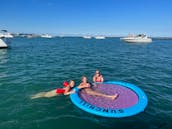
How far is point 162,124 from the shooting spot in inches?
279

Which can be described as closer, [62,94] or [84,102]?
[84,102]

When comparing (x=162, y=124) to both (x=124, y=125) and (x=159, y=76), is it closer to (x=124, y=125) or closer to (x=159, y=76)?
(x=124, y=125)

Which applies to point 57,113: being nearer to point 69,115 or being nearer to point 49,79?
point 69,115

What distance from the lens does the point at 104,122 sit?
279 inches

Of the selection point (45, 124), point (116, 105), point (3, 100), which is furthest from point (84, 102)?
point (3, 100)

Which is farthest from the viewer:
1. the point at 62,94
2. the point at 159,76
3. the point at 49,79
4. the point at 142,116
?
the point at 159,76

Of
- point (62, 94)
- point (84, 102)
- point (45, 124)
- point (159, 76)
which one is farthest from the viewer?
point (159, 76)

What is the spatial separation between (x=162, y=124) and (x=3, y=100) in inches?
299

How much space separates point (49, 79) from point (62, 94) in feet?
11.4

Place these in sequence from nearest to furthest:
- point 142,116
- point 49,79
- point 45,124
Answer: point 45,124
point 142,116
point 49,79

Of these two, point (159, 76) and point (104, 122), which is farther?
point (159, 76)

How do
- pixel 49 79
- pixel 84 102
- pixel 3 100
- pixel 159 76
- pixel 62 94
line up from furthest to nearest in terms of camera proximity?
pixel 159 76 < pixel 49 79 < pixel 62 94 < pixel 3 100 < pixel 84 102

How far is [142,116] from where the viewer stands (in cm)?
762

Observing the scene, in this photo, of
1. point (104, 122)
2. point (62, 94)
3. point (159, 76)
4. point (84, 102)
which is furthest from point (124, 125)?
point (159, 76)
